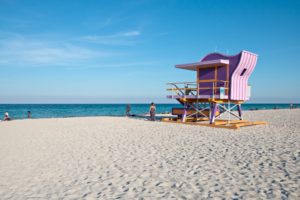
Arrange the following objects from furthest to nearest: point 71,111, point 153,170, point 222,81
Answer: point 71,111, point 222,81, point 153,170

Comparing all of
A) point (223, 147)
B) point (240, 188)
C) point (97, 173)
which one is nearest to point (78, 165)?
point (97, 173)

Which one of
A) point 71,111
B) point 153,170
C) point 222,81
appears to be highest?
point 222,81

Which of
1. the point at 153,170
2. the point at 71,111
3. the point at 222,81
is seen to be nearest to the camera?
the point at 153,170

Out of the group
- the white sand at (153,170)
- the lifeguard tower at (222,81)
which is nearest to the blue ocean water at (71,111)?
the lifeguard tower at (222,81)

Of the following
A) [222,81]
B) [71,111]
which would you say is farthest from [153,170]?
[71,111]

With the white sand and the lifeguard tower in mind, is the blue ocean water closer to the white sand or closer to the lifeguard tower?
the lifeguard tower

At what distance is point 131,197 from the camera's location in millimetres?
4629

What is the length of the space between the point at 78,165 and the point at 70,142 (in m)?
3.77

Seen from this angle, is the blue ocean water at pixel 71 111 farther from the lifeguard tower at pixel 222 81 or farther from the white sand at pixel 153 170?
the white sand at pixel 153 170

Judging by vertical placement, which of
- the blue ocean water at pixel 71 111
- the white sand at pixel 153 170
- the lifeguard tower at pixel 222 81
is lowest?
the blue ocean water at pixel 71 111

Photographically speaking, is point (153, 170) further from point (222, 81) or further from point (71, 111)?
point (71, 111)

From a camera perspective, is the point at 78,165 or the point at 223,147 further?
the point at 223,147

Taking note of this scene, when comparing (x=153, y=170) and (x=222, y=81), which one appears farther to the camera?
(x=222, y=81)

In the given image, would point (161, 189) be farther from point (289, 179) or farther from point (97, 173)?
point (289, 179)
